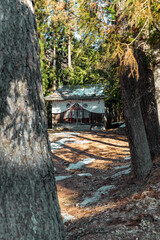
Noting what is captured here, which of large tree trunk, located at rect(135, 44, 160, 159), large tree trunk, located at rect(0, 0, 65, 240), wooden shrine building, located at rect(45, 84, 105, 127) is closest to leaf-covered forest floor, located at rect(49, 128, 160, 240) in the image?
large tree trunk, located at rect(135, 44, 160, 159)

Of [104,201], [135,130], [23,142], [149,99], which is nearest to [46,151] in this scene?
[23,142]

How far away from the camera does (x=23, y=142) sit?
182 cm

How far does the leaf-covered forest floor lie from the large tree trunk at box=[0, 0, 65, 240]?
3.91ft

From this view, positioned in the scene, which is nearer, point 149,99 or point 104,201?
point 104,201

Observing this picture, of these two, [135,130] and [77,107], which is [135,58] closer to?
[135,130]

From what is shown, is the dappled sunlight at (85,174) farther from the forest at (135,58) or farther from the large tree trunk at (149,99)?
the large tree trunk at (149,99)

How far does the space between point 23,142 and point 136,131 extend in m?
3.43

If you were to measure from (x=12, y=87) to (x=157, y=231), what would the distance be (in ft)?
7.67

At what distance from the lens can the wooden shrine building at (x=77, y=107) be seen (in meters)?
21.8

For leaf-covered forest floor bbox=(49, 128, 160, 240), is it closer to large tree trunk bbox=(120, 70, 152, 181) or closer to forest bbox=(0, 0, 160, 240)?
forest bbox=(0, 0, 160, 240)

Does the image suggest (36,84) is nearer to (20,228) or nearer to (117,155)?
(20,228)

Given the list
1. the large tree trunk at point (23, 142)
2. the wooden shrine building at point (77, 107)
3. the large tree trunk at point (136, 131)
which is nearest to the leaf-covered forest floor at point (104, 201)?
the large tree trunk at point (136, 131)

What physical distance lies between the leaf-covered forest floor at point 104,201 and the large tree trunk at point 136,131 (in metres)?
0.26

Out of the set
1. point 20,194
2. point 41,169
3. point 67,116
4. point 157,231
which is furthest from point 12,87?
point 67,116
